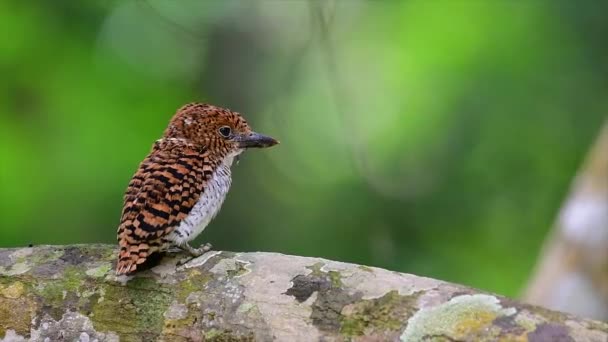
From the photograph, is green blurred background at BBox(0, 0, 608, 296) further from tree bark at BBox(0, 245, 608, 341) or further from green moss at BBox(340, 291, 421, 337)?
green moss at BBox(340, 291, 421, 337)

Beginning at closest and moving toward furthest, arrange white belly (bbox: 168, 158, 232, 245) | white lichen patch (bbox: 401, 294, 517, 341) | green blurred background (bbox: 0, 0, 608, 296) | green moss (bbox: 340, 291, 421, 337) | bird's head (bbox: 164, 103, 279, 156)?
white lichen patch (bbox: 401, 294, 517, 341)
green moss (bbox: 340, 291, 421, 337)
white belly (bbox: 168, 158, 232, 245)
bird's head (bbox: 164, 103, 279, 156)
green blurred background (bbox: 0, 0, 608, 296)

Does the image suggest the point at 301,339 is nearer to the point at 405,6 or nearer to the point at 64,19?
the point at 64,19

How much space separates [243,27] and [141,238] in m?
5.76

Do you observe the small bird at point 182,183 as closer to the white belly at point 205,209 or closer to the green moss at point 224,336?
the white belly at point 205,209

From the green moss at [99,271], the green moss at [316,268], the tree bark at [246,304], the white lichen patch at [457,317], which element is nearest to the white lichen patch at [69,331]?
the tree bark at [246,304]

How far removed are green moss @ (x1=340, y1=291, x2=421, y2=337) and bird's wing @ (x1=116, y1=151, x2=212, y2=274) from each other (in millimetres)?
686

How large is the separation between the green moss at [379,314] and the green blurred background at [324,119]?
4.64m

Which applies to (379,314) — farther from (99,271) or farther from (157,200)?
(157,200)

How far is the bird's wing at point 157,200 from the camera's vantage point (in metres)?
2.68

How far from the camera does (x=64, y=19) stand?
7.68 m

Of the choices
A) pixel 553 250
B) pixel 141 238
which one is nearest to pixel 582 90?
pixel 553 250

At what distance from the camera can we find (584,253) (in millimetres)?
5109

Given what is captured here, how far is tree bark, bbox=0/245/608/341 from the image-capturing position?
2021 millimetres

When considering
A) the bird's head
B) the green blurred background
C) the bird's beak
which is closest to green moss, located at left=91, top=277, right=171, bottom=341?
the bird's head
